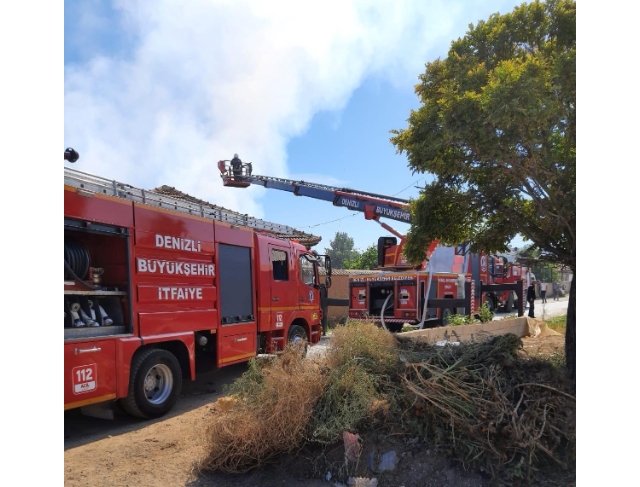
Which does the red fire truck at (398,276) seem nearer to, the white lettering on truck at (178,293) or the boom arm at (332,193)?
the boom arm at (332,193)

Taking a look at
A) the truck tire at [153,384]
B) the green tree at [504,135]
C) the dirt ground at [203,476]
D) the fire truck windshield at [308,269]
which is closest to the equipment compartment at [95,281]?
the truck tire at [153,384]

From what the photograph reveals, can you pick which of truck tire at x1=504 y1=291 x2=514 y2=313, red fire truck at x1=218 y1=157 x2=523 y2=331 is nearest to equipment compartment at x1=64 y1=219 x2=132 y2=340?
red fire truck at x1=218 y1=157 x2=523 y2=331

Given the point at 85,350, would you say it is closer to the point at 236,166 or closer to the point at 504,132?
the point at 504,132

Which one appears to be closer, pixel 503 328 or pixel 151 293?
pixel 151 293

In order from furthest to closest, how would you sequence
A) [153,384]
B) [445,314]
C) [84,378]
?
[445,314]
[153,384]
[84,378]

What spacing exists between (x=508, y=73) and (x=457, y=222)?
2627 mm

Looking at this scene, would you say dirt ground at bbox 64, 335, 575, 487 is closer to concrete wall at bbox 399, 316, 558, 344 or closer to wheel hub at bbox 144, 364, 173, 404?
wheel hub at bbox 144, 364, 173, 404

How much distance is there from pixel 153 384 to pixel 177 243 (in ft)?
6.39

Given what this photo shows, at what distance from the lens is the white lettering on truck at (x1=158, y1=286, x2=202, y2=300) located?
654cm

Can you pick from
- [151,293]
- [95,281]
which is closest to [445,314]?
[151,293]

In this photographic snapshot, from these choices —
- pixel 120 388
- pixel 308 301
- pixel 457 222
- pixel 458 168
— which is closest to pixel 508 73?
pixel 458 168

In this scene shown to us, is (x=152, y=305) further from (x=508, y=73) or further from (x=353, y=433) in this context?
(x=508, y=73)

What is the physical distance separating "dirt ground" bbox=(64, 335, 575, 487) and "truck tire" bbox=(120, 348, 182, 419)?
45 centimetres

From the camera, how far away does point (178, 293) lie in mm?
6777
